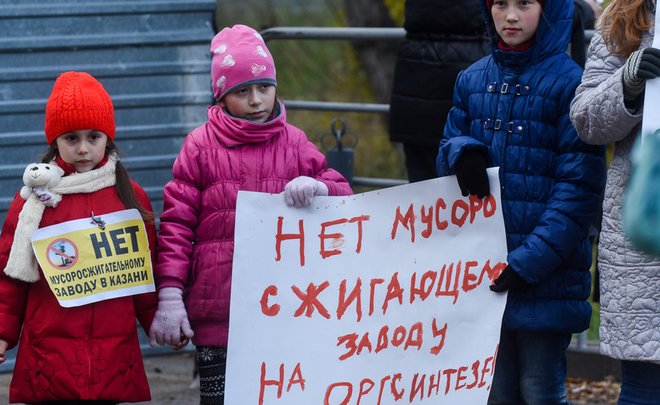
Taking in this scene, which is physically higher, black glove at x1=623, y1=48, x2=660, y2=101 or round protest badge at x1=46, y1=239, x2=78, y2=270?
black glove at x1=623, y1=48, x2=660, y2=101

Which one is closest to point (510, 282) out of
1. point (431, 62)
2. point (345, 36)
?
point (431, 62)

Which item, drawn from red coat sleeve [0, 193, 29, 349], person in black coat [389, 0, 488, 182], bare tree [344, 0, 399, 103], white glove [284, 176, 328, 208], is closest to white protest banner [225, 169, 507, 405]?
white glove [284, 176, 328, 208]

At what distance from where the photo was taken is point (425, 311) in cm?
457

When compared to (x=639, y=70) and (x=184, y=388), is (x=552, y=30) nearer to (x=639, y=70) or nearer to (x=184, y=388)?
(x=639, y=70)

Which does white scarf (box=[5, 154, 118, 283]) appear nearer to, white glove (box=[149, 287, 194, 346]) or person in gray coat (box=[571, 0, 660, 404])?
white glove (box=[149, 287, 194, 346])

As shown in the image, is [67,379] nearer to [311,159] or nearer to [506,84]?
[311,159]

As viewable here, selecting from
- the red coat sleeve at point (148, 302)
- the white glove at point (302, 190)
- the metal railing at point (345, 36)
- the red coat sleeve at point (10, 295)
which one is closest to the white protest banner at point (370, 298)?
the white glove at point (302, 190)

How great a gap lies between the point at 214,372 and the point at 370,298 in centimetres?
56

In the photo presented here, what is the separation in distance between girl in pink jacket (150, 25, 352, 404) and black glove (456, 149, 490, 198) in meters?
0.43

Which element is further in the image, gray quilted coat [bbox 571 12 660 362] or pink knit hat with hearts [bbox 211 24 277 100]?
pink knit hat with hearts [bbox 211 24 277 100]

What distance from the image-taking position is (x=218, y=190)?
4555mm

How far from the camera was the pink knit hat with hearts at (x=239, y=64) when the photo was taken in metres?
4.55

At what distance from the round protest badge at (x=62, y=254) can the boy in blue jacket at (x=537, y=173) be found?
1230mm

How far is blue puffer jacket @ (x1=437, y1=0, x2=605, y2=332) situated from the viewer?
14.3 feet
